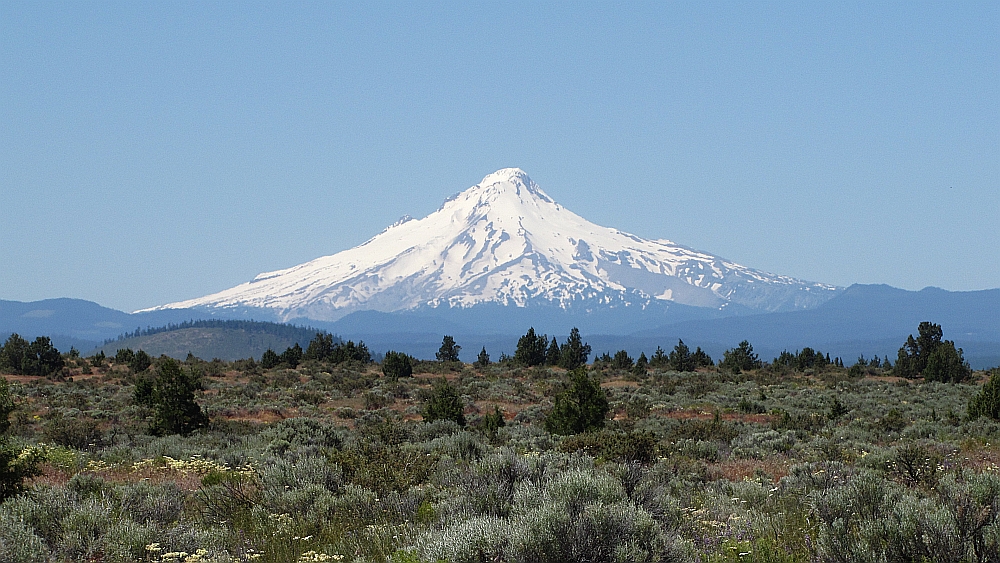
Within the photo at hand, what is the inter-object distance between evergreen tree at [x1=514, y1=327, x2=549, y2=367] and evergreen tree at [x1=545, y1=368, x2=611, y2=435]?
3735 cm

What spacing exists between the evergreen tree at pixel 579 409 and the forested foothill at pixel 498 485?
44mm

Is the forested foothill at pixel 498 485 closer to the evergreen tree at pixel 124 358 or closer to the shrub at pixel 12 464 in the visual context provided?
the shrub at pixel 12 464

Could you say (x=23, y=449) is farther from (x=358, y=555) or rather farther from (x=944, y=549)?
(x=944, y=549)

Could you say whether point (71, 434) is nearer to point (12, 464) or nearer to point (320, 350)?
point (12, 464)

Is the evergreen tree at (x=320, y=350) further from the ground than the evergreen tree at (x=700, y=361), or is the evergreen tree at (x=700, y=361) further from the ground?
the evergreen tree at (x=320, y=350)

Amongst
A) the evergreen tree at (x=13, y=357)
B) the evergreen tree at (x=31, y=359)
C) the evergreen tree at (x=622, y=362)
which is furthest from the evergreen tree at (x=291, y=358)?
the evergreen tree at (x=622, y=362)

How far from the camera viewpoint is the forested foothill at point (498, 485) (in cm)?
631

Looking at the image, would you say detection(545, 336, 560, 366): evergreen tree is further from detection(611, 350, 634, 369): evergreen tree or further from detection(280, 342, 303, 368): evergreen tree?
detection(280, 342, 303, 368): evergreen tree

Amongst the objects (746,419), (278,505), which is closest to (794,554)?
(278,505)

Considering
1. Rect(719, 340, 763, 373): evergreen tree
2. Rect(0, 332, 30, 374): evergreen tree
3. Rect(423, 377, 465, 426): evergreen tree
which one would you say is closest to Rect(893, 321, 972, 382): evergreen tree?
Rect(719, 340, 763, 373): evergreen tree

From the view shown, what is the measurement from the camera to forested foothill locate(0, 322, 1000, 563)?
20.7 feet

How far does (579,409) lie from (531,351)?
130 feet

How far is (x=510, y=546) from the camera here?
235 inches

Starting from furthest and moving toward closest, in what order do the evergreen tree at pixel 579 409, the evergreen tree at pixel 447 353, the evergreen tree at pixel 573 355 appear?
the evergreen tree at pixel 447 353
the evergreen tree at pixel 573 355
the evergreen tree at pixel 579 409
